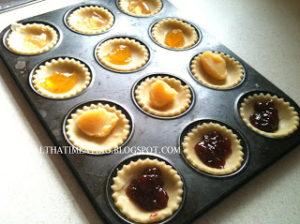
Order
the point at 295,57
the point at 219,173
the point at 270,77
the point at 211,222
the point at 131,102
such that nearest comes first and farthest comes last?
the point at 211,222 → the point at 219,173 → the point at 131,102 → the point at 270,77 → the point at 295,57

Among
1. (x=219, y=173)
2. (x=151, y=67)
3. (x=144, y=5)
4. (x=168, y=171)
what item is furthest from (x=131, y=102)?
(x=144, y=5)

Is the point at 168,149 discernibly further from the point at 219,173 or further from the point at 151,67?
the point at 151,67

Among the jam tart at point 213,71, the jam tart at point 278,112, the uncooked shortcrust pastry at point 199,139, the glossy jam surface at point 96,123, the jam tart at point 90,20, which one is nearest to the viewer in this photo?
the uncooked shortcrust pastry at point 199,139

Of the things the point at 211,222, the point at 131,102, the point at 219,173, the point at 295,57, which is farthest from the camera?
the point at 295,57

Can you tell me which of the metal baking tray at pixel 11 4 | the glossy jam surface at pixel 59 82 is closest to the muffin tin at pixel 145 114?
the glossy jam surface at pixel 59 82

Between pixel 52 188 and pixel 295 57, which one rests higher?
pixel 295 57

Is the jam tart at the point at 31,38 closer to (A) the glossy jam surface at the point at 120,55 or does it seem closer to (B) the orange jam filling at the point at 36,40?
(B) the orange jam filling at the point at 36,40

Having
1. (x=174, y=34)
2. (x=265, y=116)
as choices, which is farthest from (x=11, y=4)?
(x=265, y=116)

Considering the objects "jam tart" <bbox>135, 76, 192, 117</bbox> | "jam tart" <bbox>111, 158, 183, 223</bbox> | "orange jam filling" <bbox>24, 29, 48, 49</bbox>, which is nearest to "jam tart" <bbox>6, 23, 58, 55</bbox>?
"orange jam filling" <bbox>24, 29, 48, 49</bbox>
